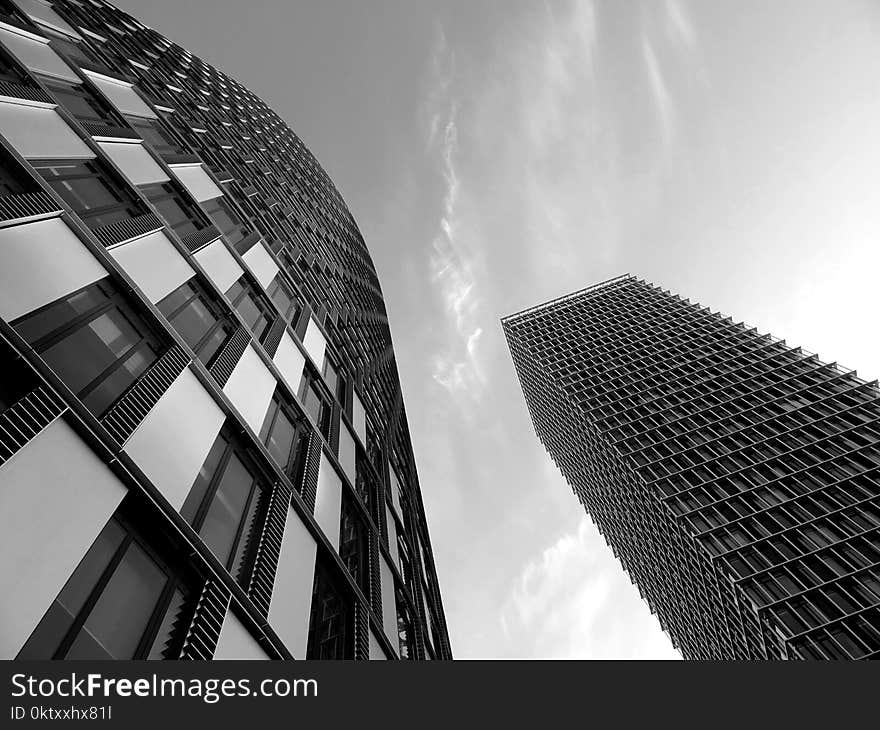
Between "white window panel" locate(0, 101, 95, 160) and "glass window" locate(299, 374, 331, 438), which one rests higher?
"white window panel" locate(0, 101, 95, 160)

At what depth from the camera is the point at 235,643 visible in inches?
374

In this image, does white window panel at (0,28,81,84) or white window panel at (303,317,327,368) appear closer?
white window panel at (0,28,81,84)

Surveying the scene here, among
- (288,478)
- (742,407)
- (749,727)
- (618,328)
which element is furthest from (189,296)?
(618,328)

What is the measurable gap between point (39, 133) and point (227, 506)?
35.6 ft

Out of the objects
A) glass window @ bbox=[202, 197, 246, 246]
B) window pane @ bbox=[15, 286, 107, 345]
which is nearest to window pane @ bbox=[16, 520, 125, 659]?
window pane @ bbox=[15, 286, 107, 345]

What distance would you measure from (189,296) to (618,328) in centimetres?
8321

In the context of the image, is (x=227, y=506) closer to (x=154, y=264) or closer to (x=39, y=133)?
(x=154, y=264)

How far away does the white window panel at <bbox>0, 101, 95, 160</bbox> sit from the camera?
40.8 feet

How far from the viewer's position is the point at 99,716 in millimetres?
6574

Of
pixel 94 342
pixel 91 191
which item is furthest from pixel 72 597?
pixel 91 191

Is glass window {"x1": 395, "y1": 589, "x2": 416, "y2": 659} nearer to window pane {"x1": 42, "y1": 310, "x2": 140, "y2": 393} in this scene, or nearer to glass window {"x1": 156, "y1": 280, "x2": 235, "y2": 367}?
glass window {"x1": 156, "y1": 280, "x2": 235, "y2": 367}

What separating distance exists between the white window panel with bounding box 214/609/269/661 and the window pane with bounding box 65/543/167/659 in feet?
4.33

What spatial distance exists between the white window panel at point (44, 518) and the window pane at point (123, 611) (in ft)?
2.64

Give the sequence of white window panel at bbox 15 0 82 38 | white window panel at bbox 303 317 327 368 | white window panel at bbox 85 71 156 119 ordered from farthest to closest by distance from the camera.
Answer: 1. white window panel at bbox 303 317 327 368
2. white window panel at bbox 15 0 82 38
3. white window panel at bbox 85 71 156 119
